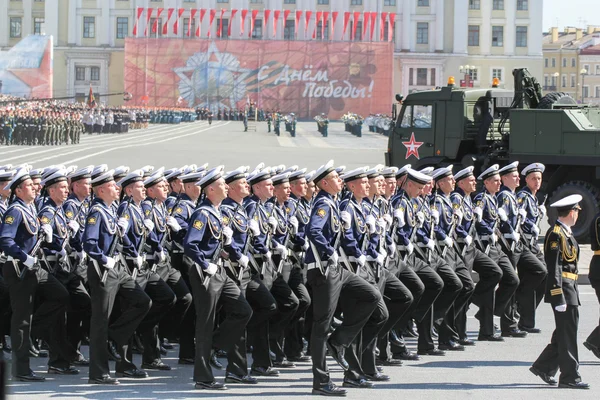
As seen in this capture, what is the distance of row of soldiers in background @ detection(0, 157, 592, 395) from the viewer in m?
9.46

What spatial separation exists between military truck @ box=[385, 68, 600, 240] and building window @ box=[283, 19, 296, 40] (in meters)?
91.2

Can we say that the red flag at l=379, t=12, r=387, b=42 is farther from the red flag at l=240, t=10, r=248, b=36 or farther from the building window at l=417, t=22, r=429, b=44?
the red flag at l=240, t=10, r=248, b=36

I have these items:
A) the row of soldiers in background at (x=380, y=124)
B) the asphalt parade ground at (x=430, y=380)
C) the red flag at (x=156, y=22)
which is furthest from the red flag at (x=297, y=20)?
the asphalt parade ground at (x=430, y=380)

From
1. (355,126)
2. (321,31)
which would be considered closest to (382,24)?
(321,31)

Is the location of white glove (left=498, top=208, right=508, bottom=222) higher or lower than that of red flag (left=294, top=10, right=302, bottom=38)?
lower

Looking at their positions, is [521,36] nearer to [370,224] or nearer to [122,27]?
[122,27]

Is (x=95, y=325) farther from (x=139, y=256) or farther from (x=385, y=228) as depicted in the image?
(x=385, y=228)

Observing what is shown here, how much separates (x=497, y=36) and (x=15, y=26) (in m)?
45.5

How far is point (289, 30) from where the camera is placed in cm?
11375

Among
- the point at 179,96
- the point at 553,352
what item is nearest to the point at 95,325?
the point at 553,352

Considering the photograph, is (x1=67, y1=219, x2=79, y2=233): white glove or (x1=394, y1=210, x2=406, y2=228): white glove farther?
(x1=394, y1=210, x2=406, y2=228): white glove

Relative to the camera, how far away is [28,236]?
9703mm

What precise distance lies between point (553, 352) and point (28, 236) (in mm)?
4026

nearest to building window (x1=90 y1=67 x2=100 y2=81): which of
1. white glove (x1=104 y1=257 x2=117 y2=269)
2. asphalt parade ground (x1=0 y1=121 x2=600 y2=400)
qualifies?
asphalt parade ground (x1=0 y1=121 x2=600 y2=400)
